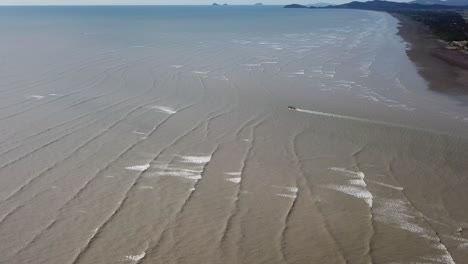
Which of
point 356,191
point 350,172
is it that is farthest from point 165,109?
point 356,191

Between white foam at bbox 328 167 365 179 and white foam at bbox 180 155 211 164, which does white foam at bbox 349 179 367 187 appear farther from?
white foam at bbox 180 155 211 164

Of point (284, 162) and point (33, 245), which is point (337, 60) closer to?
point (284, 162)

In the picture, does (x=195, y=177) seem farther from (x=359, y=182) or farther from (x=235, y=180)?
(x=359, y=182)

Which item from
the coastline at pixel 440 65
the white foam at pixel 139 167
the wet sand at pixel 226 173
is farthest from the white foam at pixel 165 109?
the coastline at pixel 440 65

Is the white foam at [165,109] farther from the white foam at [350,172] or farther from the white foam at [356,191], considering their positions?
the white foam at [356,191]

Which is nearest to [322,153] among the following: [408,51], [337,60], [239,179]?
[239,179]

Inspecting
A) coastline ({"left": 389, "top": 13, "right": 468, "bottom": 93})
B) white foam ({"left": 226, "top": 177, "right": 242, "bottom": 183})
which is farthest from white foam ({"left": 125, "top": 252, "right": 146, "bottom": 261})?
coastline ({"left": 389, "top": 13, "right": 468, "bottom": 93})
